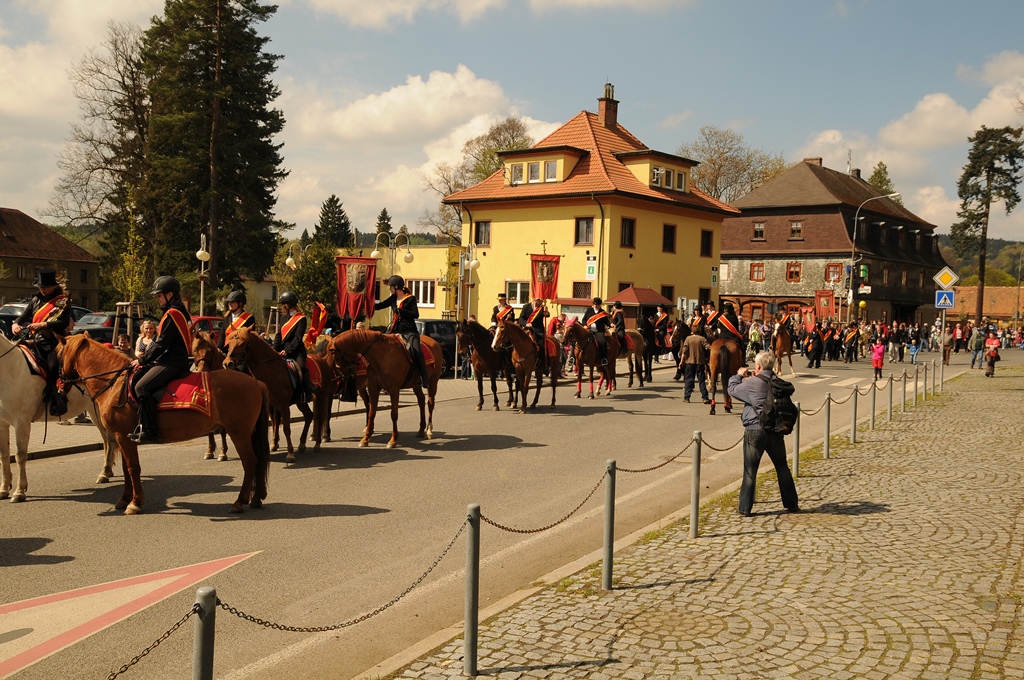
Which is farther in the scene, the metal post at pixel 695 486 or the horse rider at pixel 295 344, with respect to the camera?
the horse rider at pixel 295 344

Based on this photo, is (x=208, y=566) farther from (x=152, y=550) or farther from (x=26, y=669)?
(x=26, y=669)

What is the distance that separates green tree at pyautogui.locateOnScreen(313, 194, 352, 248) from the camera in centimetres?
12025

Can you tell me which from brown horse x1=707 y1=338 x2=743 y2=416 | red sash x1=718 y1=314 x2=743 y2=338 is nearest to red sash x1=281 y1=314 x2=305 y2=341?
brown horse x1=707 y1=338 x2=743 y2=416

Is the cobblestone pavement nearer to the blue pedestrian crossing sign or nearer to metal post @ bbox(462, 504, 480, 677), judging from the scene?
metal post @ bbox(462, 504, 480, 677)

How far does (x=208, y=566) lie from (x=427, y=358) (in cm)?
854

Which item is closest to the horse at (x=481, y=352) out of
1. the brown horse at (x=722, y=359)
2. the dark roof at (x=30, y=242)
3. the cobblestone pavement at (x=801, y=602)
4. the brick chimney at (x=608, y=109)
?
the brown horse at (x=722, y=359)

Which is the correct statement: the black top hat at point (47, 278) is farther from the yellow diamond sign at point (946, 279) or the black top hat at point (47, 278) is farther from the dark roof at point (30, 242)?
the dark roof at point (30, 242)

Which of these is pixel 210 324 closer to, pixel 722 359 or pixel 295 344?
pixel 295 344

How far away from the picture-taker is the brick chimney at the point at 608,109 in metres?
54.9

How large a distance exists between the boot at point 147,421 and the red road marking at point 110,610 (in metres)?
2.32

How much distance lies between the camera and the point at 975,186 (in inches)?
3071

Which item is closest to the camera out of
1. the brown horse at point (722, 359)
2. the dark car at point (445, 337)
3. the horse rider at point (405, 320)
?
the horse rider at point (405, 320)

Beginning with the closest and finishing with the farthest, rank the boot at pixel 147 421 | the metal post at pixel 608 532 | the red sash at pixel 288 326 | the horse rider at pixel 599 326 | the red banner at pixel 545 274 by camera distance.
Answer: the metal post at pixel 608 532
the boot at pixel 147 421
the red sash at pixel 288 326
the horse rider at pixel 599 326
the red banner at pixel 545 274

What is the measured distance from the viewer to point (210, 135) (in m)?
46.2
